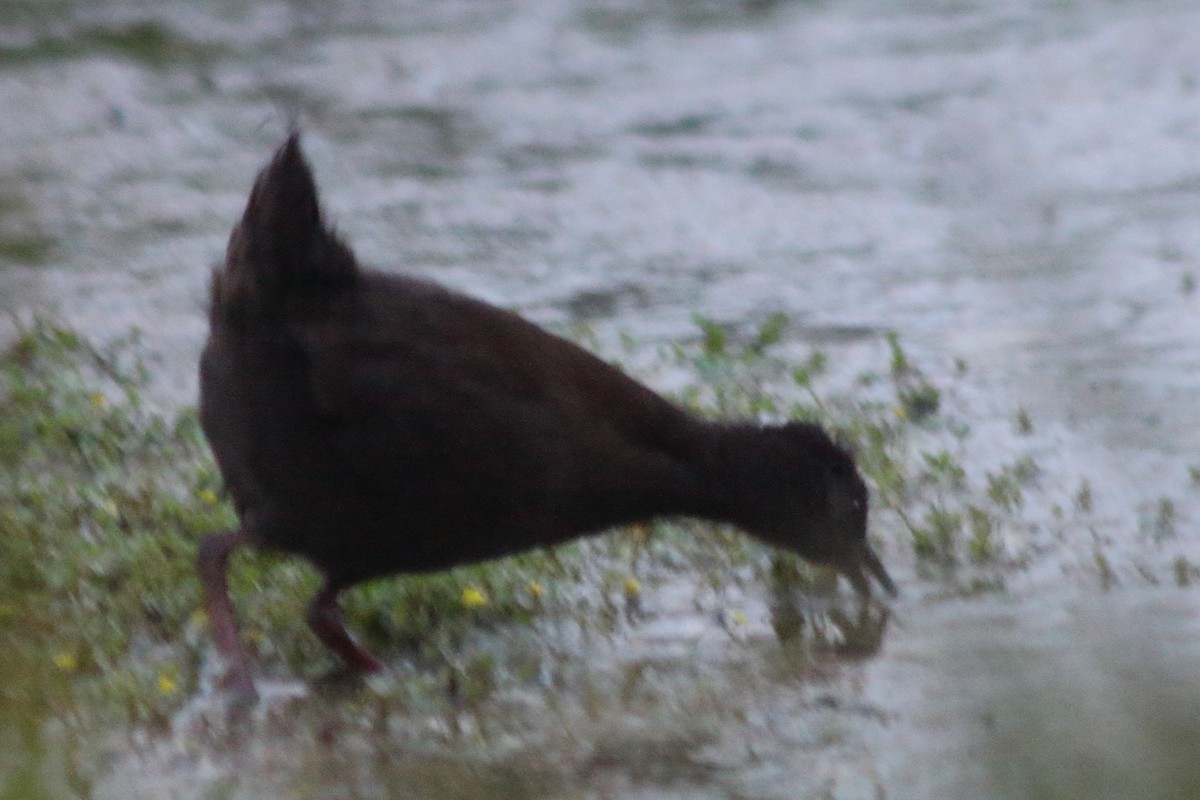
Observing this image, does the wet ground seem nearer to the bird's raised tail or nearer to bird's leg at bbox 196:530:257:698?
bird's leg at bbox 196:530:257:698

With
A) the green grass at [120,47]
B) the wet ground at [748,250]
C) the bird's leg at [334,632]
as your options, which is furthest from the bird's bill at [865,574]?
the green grass at [120,47]

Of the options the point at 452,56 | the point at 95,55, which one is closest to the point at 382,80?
the point at 452,56

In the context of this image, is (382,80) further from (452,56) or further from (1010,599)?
(1010,599)

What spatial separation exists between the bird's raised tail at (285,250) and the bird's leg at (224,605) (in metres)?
0.53

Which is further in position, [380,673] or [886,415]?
[886,415]

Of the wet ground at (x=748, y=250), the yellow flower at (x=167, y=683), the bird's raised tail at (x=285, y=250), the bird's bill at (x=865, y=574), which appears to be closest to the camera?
the wet ground at (x=748, y=250)

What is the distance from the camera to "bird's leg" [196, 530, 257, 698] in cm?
480

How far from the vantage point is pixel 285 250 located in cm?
507

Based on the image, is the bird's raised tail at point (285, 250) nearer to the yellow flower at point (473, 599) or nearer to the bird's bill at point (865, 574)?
the yellow flower at point (473, 599)

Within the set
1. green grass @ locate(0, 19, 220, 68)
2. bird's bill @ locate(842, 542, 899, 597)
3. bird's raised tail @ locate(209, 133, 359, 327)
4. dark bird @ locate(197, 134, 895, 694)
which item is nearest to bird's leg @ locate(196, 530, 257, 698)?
dark bird @ locate(197, 134, 895, 694)

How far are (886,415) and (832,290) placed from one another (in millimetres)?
1572

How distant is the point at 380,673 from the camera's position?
16.4 ft

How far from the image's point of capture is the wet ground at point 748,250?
4.39 m

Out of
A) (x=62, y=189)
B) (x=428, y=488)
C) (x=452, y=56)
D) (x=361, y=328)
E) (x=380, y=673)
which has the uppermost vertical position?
(x=452, y=56)
